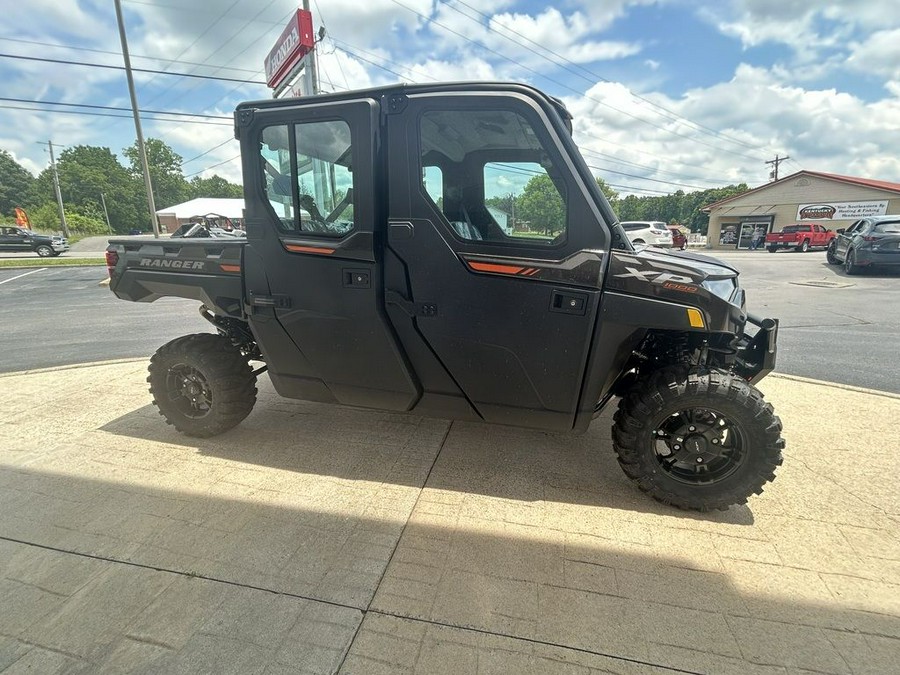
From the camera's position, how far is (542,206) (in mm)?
2334

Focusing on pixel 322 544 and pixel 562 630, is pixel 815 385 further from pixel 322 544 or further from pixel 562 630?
pixel 322 544

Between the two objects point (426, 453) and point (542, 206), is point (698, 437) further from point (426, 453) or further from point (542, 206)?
point (426, 453)

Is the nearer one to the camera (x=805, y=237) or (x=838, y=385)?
(x=838, y=385)

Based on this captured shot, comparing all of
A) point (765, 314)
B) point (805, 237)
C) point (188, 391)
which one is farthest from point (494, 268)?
Answer: point (805, 237)

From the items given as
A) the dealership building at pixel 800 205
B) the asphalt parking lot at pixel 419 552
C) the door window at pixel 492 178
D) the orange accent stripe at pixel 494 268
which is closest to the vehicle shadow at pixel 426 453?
the asphalt parking lot at pixel 419 552

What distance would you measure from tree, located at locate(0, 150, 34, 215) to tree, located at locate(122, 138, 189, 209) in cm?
1677

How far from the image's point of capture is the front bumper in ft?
8.24

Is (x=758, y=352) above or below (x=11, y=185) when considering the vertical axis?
below

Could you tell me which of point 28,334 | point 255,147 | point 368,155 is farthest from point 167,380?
point 28,334

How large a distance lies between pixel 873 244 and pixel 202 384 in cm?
1603

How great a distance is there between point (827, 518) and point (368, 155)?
3394 millimetres

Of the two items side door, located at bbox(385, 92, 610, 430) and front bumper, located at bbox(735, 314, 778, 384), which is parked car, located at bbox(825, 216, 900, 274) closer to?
front bumper, located at bbox(735, 314, 778, 384)

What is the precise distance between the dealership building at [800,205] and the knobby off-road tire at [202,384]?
4070 cm

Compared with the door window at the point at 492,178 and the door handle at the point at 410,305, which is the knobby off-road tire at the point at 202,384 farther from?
the door window at the point at 492,178
